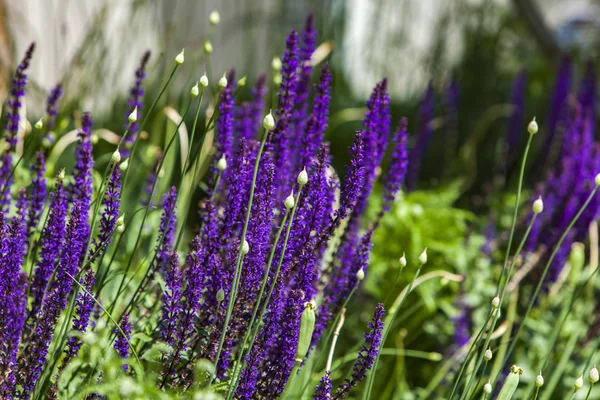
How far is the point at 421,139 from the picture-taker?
327cm

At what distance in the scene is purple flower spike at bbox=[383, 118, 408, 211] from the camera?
5.93ft

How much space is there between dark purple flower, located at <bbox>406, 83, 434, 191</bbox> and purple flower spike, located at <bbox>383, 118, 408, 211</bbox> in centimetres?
142

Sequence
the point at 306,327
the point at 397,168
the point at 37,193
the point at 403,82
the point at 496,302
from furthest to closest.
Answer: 1. the point at 403,82
2. the point at 397,168
3. the point at 37,193
4. the point at 496,302
5. the point at 306,327

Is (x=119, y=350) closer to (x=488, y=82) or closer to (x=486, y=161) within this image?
(x=486, y=161)

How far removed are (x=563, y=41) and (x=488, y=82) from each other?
1.80 metres

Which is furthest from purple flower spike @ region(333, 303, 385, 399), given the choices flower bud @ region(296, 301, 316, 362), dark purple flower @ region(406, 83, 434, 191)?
dark purple flower @ region(406, 83, 434, 191)

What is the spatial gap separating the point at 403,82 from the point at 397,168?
309cm

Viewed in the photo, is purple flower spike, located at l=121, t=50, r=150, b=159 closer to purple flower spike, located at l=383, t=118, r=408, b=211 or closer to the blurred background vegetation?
the blurred background vegetation

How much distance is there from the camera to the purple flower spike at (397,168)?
1.81m

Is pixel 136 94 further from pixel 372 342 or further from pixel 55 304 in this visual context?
pixel 372 342

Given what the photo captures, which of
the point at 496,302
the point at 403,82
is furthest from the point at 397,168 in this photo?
the point at 403,82

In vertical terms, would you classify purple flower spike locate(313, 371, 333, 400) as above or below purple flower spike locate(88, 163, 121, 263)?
below

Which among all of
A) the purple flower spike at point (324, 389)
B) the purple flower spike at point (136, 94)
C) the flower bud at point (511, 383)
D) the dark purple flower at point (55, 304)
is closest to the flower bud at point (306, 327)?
the purple flower spike at point (324, 389)

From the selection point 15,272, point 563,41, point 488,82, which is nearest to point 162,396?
point 15,272
